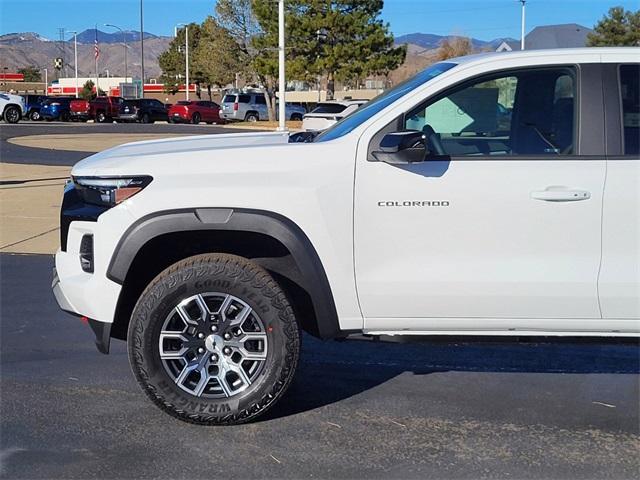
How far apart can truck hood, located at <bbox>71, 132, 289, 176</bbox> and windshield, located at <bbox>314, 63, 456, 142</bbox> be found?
0.31 metres

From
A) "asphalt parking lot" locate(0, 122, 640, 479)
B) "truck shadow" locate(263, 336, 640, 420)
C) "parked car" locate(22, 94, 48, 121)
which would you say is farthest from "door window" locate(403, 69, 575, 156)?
"parked car" locate(22, 94, 48, 121)

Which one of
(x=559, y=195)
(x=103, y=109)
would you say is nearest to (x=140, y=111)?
(x=103, y=109)

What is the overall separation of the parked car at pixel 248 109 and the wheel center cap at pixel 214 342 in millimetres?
44374

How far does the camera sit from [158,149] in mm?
4957

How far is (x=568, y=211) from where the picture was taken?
445cm

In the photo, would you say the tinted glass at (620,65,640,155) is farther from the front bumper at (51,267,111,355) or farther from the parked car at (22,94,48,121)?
the parked car at (22,94,48,121)

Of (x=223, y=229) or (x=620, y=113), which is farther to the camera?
(x=620, y=113)

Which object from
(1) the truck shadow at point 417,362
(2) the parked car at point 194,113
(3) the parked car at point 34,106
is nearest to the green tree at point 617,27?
(2) the parked car at point 194,113

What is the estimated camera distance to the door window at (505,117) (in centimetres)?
465

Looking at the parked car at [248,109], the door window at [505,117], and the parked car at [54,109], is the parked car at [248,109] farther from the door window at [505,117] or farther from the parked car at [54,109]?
the door window at [505,117]

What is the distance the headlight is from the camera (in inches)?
178

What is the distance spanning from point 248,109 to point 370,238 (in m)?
46.7

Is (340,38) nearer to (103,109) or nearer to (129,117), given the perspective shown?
(129,117)

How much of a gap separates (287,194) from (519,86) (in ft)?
4.87
